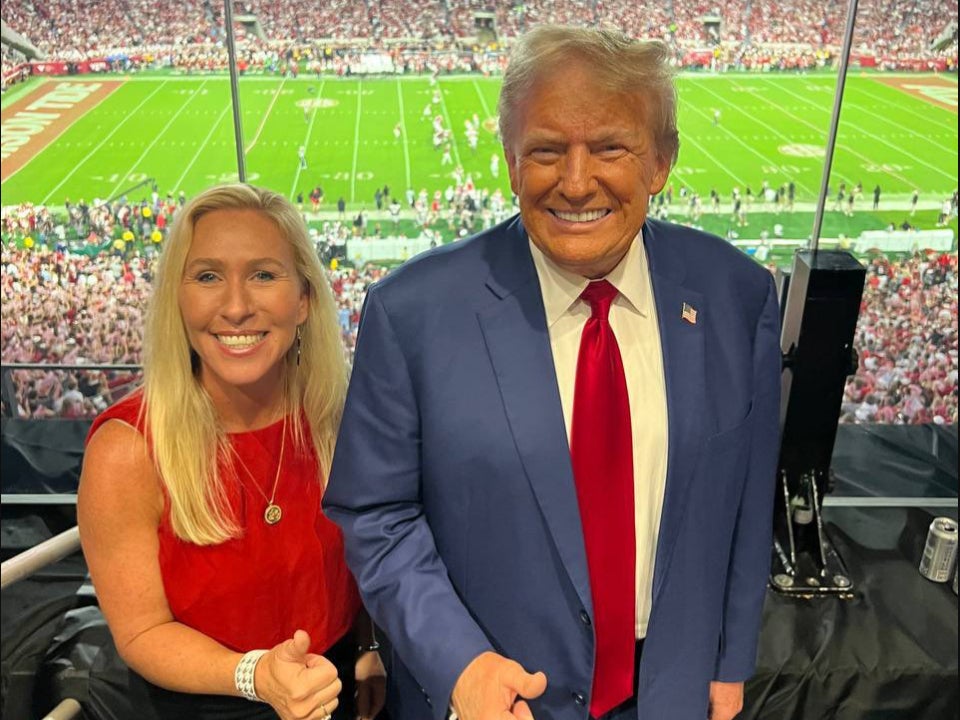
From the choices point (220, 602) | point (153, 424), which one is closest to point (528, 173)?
point (153, 424)

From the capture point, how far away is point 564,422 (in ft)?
4.38

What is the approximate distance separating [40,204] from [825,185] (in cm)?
404

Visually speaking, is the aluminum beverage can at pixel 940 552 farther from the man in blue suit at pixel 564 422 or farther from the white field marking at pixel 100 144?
the white field marking at pixel 100 144

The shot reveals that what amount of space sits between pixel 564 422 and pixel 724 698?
0.74m

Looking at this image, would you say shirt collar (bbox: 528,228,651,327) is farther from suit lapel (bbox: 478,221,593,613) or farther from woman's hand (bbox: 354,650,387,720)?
woman's hand (bbox: 354,650,387,720)

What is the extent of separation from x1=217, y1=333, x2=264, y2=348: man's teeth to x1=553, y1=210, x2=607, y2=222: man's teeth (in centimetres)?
69

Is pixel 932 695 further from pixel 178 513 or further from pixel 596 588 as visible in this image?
pixel 178 513

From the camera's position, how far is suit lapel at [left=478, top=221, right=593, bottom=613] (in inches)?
52.0

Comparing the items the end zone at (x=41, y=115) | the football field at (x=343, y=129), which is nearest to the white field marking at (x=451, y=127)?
the football field at (x=343, y=129)

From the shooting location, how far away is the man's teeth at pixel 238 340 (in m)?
1.63

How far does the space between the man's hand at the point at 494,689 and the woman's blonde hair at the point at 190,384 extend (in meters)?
0.59

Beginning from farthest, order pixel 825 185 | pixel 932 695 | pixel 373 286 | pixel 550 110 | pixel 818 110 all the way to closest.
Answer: pixel 818 110 < pixel 825 185 < pixel 932 695 < pixel 373 286 < pixel 550 110

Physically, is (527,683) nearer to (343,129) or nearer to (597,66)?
(597,66)

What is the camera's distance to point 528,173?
1.26 m
